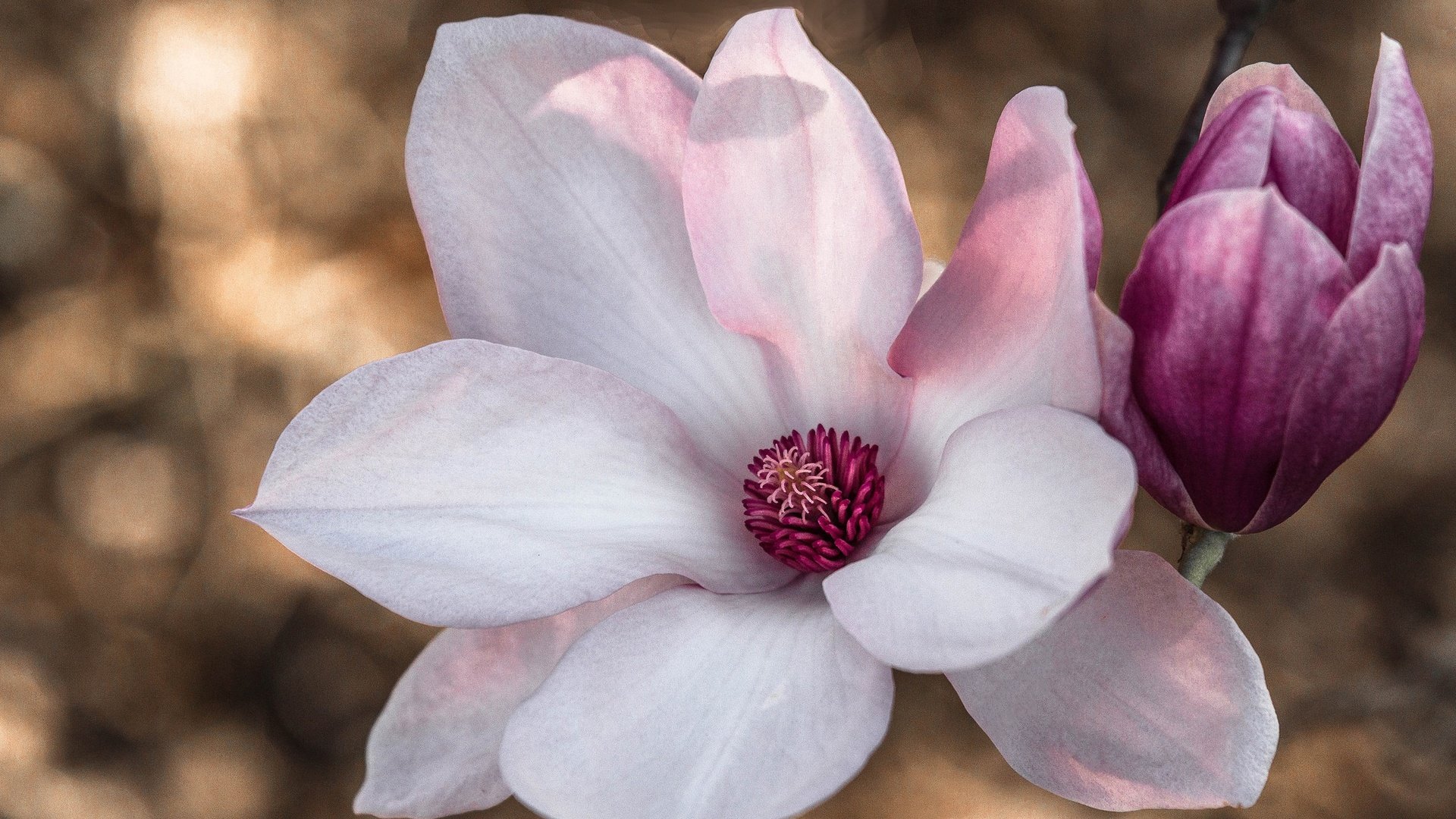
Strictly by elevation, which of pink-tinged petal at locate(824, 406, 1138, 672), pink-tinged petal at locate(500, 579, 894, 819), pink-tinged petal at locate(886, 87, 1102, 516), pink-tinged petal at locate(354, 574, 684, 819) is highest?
pink-tinged petal at locate(886, 87, 1102, 516)

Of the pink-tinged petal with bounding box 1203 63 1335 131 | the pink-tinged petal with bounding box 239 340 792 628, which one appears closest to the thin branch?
the pink-tinged petal with bounding box 1203 63 1335 131

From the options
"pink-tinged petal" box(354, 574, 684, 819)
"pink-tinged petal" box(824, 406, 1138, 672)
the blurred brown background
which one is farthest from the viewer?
the blurred brown background

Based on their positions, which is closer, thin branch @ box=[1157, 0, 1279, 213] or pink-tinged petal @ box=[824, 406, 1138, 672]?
pink-tinged petal @ box=[824, 406, 1138, 672]

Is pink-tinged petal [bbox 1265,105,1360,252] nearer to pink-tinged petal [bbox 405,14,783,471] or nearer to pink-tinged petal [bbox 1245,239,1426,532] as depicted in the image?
pink-tinged petal [bbox 1245,239,1426,532]

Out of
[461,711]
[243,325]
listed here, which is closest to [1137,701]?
[461,711]

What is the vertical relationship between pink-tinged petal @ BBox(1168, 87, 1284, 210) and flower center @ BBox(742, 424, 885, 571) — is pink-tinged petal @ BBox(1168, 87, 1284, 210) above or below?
above

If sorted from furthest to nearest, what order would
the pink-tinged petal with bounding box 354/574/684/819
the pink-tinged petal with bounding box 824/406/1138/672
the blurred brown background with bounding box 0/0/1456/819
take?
the blurred brown background with bounding box 0/0/1456/819 < the pink-tinged petal with bounding box 354/574/684/819 < the pink-tinged petal with bounding box 824/406/1138/672

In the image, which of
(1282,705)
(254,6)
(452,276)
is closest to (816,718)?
(452,276)
